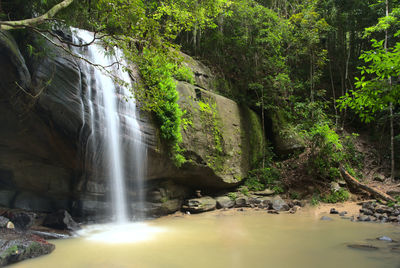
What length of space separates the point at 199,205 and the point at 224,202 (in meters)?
1.12

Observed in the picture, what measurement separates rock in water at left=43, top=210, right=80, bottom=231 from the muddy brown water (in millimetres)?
318

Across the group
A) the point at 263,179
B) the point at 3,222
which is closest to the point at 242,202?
the point at 263,179

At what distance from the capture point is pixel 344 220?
8.18 m

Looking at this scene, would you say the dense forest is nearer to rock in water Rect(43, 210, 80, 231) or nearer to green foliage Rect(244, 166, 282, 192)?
green foliage Rect(244, 166, 282, 192)

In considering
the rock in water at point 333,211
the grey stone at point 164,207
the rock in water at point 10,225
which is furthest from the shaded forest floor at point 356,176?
the rock in water at point 10,225

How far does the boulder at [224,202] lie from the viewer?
33.4ft

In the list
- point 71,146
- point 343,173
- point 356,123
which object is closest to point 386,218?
point 343,173

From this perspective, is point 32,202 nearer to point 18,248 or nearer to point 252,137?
point 18,248

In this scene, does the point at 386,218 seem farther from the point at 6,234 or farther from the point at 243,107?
the point at 6,234

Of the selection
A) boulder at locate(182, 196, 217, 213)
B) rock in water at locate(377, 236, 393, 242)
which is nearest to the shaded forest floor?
boulder at locate(182, 196, 217, 213)

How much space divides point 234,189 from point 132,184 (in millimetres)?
4507

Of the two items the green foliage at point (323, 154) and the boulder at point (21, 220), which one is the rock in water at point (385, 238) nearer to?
the green foliage at point (323, 154)

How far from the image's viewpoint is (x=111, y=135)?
7770 mm

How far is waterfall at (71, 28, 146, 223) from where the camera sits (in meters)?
7.39
